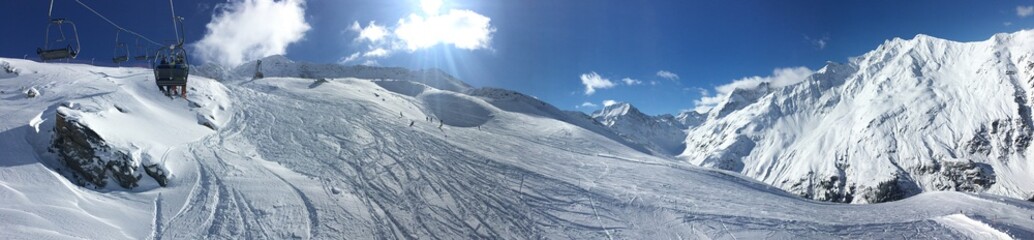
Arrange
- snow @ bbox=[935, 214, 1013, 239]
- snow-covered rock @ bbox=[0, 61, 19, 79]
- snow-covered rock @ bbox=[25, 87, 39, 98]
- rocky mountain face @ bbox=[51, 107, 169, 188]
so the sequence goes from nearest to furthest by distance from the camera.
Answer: rocky mountain face @ bbox=[51, 107, 169, 188] → snow @ bbox=[935, 214, 1013, 239] → snow-covered rock @ bbox=[25, 87, 39, 98] → snow-covered rock @ bbox=[0, 61, 19, 79]

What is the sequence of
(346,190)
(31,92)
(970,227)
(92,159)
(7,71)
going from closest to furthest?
(92,159), (346,190), (970,227), (31,92), (7,71)

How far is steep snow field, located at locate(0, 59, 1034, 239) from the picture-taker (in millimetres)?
16969

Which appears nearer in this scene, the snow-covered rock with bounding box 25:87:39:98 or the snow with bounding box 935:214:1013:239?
the snow with bounding box 935:214:1013:239

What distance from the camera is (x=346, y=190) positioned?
2181 centimetres

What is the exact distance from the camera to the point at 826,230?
74.6 ft

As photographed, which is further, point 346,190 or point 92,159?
point 346,190

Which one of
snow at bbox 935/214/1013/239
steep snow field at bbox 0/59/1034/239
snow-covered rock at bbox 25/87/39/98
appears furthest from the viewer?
snow-covered rock at bbox 25/87/39/98

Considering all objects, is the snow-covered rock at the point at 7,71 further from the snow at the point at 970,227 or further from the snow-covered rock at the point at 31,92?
the snow at the point at 970,227

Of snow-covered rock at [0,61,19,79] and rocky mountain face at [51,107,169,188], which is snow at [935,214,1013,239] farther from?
snow-covered rock at [0,61,19,79]

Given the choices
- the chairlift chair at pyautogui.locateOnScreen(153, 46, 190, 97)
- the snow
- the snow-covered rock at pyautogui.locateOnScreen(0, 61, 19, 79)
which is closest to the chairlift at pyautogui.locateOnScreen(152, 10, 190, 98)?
the chairlift chair at pyautogui.locateOnScreen(153, 46, 190, 97)

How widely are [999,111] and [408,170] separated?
223602 mm

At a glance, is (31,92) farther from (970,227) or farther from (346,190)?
(970,227)

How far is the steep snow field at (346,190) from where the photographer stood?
16969mm

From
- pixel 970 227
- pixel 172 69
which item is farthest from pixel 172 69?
pixel 970 227
